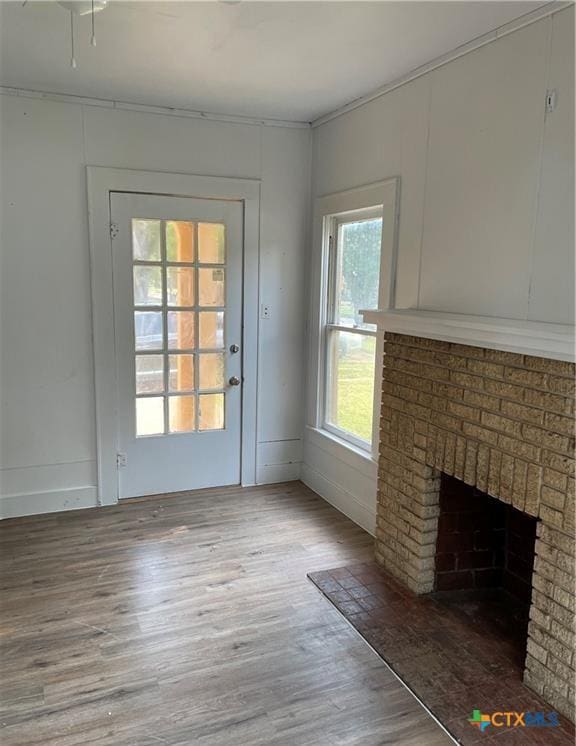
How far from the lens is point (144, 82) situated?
10.3ft

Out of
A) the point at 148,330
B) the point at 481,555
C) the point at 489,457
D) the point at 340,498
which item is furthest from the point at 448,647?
the point at 148,330

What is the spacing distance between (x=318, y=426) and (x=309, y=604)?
5.29ft

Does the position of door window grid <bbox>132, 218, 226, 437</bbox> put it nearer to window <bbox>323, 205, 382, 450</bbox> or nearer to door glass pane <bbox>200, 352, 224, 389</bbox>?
door glass pane <bbox>200, 352, 224, 389</bbox>

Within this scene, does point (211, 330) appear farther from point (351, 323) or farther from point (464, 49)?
point (464, 49)

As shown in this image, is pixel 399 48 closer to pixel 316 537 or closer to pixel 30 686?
pixel 316 537

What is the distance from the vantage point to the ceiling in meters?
2.26

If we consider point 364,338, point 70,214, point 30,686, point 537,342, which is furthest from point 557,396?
point 70,214

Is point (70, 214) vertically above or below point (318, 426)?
above

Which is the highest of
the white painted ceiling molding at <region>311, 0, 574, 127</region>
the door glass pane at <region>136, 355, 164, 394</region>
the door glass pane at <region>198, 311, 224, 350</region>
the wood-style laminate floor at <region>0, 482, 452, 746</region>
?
the white painted ceiling molding at <region>311, 0, 574, 127</region>

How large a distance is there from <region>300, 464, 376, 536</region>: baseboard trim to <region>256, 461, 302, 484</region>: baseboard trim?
0.18 ft

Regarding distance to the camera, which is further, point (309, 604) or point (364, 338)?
point (364, 338)

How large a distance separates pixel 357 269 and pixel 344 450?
3.89 ft

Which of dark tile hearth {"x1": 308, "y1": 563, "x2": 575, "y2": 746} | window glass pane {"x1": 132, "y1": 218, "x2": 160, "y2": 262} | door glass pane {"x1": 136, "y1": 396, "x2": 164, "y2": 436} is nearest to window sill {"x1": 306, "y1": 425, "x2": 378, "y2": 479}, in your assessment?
dark tile hearth {"x1": 308, "y1": 563, "x2": 575, "y2": 746}

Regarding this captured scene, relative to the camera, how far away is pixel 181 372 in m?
3.95
